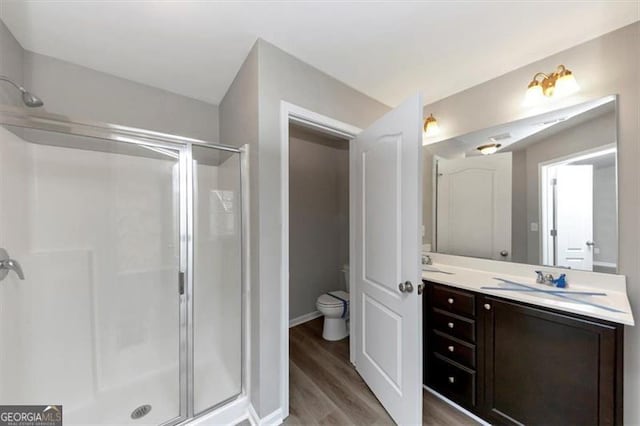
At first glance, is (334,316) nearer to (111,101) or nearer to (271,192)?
(271,192)

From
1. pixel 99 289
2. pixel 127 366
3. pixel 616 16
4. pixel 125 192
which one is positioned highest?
pixel 616 16

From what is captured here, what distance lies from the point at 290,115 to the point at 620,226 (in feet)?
6.75

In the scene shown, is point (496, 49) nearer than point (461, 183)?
Yes

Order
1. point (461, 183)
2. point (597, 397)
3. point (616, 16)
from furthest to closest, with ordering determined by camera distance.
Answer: point (461, 183) → point (616, 16) → point (597, 397)

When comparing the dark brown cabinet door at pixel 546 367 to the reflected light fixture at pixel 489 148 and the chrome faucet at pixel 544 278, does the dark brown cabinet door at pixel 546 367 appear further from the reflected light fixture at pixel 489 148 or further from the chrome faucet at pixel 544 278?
the reflected light fixture at pixel 489 148

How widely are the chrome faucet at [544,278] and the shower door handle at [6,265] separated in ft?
10.4

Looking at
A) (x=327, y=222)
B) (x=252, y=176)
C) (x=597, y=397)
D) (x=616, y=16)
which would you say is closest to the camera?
(x=597, y=397)

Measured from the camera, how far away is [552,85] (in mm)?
1473

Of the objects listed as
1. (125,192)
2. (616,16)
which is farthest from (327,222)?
(616,16)

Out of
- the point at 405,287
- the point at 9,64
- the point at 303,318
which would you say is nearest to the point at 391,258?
the point at 405,287

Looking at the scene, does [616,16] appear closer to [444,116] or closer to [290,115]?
[444,116]

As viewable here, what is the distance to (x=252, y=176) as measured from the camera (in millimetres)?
1491

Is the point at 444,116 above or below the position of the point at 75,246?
above

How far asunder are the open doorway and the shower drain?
283 centimetres
